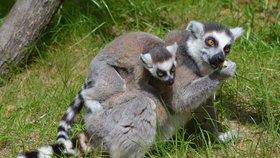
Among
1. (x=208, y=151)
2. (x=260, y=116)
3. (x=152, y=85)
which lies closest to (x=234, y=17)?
(x=260, y=116)

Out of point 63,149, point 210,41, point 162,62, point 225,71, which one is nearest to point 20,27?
point 63,149

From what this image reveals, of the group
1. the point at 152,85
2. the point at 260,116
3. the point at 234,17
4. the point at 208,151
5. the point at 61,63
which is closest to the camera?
the point at 208,151

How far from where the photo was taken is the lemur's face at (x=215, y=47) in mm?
4672

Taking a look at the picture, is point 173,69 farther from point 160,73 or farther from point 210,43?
point 210,43

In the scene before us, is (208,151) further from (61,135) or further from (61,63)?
(61,63)

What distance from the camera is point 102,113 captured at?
15.4ft

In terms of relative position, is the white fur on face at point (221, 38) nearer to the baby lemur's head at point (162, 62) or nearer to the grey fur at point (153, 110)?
the grey fur at point (153, 110)

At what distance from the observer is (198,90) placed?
471 centimetres

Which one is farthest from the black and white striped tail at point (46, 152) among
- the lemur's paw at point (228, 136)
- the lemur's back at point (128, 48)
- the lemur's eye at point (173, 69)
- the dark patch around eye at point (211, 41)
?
the dark patch around eye at point (211, 41)

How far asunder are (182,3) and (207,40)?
2581mm

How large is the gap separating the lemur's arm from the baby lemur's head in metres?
0.16

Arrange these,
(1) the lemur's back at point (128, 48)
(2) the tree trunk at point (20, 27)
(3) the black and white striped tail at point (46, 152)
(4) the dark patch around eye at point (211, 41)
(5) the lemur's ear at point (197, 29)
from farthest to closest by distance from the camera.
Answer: (2) the tree trunk at point (20, 27)
(1) the lemur's back at point (128, 48)
(5) the lemur's ear at point (197, 29)
(4) the dark patch around eye at point (211, 41)
(3) the black and white striped tail at point (46, 152)

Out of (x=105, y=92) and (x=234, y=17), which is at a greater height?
(x=105, y=92)

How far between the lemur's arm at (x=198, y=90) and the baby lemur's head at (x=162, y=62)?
162mm
